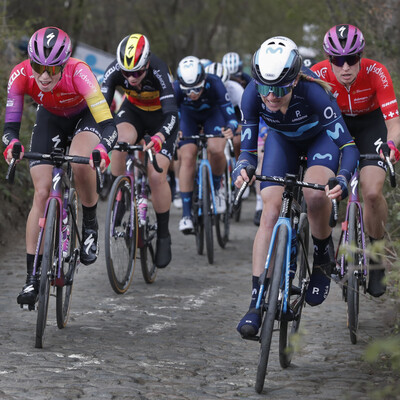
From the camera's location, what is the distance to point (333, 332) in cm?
726

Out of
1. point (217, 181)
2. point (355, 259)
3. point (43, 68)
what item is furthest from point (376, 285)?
point (217, 181)

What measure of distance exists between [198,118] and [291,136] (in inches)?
213

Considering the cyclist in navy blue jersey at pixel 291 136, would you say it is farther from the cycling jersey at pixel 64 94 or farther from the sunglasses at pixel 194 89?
the sunglasses at pixel 194 89

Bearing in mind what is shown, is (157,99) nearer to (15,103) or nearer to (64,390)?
(15,103)

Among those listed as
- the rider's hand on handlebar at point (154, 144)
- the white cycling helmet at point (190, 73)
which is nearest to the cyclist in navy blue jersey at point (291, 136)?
the rider's hand on handlebar at point (154, 144)

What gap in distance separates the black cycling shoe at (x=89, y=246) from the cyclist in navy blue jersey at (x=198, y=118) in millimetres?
3418

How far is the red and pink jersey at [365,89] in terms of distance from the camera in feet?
24.1

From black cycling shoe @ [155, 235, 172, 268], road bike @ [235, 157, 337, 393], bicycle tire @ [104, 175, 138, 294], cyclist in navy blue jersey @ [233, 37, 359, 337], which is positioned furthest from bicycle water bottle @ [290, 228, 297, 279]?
black cycling shoe @ [155, 235, 172, 268]

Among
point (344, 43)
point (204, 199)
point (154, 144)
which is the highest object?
point (344, 43)

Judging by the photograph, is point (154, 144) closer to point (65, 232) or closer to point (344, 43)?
point (65, 232)

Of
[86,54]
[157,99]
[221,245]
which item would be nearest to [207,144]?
[221,245]

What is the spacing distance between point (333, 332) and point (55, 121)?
277 centimetres

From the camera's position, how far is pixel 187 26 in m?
38.4

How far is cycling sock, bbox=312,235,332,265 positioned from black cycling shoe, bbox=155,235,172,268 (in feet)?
9.46
